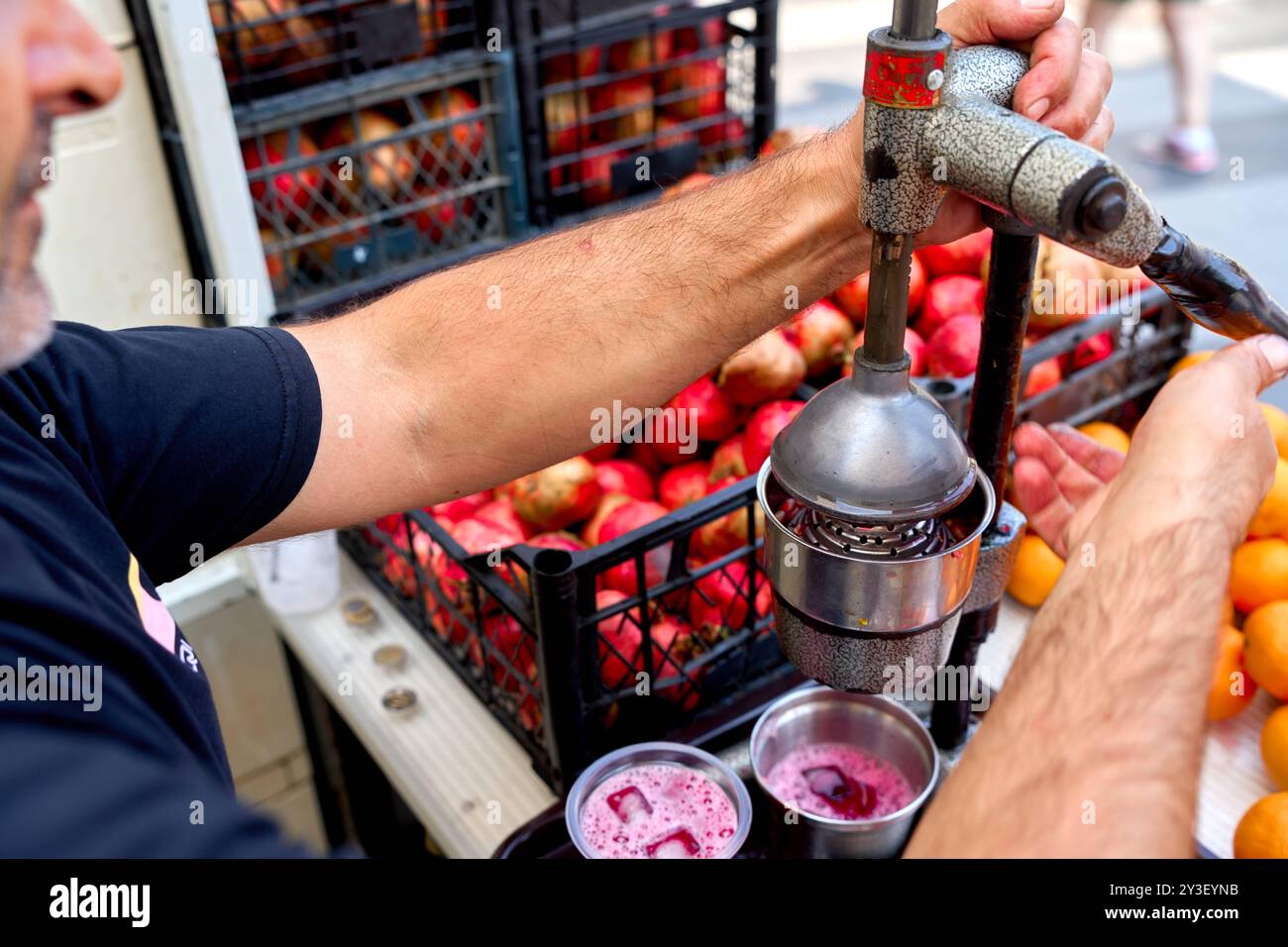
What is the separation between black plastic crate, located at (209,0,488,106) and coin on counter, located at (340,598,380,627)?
66 cm

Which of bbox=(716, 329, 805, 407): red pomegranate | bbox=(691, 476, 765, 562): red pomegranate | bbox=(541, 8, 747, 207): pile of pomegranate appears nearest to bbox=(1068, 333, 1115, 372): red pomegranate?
bbox=(716, 329, 805, 407): red pomegranate

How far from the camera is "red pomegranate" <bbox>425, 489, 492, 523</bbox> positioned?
1444 mm

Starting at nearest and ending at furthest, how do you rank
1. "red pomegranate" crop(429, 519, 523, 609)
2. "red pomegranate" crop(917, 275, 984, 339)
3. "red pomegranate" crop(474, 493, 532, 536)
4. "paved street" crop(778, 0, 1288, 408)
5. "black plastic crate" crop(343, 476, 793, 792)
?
1. "black plastic crate" crop(343, 476, 793, 792)
2. "red pomegranate" crop(429, 519, 523, 609)
3. "red pomegranate" crop(474, 493, 532, 536)
4. "red pomegranate" crop(917, 275, 984, 339)
5. "paved street" crop(778, 0, 1288, 408)

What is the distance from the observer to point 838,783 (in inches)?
43.5

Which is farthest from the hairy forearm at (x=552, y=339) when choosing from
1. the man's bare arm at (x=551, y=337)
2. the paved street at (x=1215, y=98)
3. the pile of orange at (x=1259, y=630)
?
the paved street at (x=1215, y=98)

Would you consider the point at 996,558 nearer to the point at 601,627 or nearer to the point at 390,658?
the point at 601,627

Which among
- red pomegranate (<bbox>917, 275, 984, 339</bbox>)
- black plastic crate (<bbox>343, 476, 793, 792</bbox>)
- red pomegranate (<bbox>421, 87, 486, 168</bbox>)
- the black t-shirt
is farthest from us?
red pomegranate (<bbox>421, 87, 486, 168</bbox>)

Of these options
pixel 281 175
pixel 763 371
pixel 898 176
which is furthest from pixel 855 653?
pixel 281 175

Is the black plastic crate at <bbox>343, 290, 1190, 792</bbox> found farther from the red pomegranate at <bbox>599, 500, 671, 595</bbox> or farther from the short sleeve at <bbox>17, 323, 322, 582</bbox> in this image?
the short sleeve at <bbox>17, 323, 322, 582</bbox>

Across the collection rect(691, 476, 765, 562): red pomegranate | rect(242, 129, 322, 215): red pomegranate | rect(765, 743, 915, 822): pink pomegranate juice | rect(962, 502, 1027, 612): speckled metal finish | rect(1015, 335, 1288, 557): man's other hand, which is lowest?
rect(765, 743, 915, 822): pink pomegranate juice

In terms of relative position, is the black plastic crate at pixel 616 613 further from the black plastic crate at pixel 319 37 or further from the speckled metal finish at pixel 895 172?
the black plastic crate at pixel 319 37
